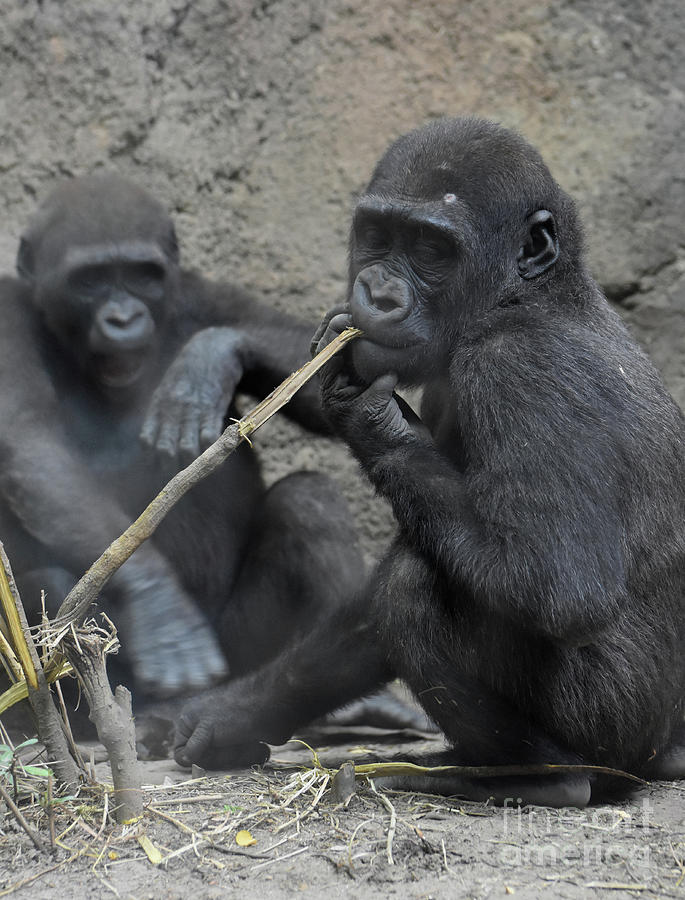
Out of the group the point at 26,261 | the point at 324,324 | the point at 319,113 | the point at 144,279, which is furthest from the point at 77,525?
the point at 319,113

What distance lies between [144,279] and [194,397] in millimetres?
548

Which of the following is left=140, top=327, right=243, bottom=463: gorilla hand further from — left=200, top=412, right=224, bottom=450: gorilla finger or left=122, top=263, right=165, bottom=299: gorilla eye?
left=122, top=263, right=165, bottom=299: gorilla eye

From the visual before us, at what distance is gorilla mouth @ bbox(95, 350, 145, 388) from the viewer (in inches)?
156

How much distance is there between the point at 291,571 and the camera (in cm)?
411

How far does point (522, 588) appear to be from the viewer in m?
2.52

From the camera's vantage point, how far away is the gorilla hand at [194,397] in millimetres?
3727

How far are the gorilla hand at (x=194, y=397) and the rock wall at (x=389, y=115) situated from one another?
4.00ft

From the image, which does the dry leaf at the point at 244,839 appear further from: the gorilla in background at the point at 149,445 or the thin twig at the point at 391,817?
the gorilla in background at the point at 149,445

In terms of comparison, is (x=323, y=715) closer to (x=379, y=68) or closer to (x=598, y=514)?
(x=598, y=514)

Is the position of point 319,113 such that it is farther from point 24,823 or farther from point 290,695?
point 24,823

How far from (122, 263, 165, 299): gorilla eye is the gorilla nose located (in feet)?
4.60

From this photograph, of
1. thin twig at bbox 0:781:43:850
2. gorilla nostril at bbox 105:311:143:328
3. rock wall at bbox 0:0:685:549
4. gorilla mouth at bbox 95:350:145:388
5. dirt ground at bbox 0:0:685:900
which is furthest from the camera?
rock wall at bbox 0:0:685:549

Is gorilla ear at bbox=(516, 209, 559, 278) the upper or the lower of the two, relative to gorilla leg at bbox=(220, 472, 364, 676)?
upper

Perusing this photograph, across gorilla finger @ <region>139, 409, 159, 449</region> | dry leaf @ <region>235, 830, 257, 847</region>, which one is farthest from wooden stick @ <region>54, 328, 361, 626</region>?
gorilla finger @ <region>139, 409, 159, 449</region>
